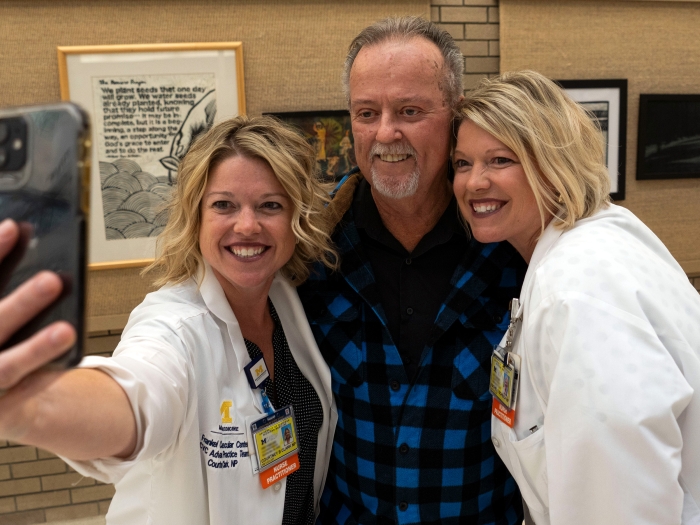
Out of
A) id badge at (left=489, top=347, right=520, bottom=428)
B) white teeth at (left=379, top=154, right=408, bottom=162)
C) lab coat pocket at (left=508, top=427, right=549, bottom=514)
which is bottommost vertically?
lab coat pocket at (left=508, top=427, right=549, bottom=514)

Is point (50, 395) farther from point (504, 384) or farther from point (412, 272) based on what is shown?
point (412, 272)

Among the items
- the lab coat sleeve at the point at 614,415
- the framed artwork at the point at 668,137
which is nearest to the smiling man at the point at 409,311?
the lab coat sleeve at the point at 614,415

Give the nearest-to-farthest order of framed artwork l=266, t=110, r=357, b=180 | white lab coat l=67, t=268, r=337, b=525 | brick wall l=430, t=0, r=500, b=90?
white lab coat l=67, t=268, r=337, b=525
framed artwork l=266, t=110, r=357, b=180
brick wall l=430, t=0, r=500, b=90

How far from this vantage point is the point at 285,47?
347 centimetres

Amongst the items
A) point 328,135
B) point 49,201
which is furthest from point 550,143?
point 328,135

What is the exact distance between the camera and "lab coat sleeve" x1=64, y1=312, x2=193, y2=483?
3.57ft

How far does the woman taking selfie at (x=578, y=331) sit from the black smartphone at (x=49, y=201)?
1052 millimetres

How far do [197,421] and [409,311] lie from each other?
30.9 inches

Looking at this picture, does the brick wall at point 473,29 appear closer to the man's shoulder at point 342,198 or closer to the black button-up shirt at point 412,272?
the man's shoulder at point 342,198

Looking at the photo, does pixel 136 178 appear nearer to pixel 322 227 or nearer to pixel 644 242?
pixel 322 227

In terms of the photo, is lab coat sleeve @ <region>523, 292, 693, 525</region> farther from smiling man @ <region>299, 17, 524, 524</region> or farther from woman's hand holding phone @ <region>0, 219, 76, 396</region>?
woman's hand holding phone @ <region>0, 219, 76, 396</region>

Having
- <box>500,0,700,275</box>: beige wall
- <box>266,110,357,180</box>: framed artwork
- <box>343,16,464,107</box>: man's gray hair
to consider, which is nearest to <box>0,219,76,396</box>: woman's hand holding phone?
<box>343,16,464,107</box>: man's gray hair

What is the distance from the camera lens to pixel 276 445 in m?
1.69

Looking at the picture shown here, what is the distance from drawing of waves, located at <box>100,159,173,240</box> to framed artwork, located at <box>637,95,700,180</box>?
3272 millimetres
